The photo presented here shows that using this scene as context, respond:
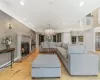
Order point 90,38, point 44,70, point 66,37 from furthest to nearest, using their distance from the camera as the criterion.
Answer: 1. point 66,37
2. point 90,38
3. point 44,70

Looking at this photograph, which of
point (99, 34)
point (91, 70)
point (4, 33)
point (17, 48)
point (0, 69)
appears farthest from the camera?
point (99, 34)

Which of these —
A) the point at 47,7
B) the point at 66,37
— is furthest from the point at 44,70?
the point at 66,37

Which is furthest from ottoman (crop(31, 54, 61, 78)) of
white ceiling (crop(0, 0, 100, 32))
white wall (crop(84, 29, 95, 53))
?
white wall (crop(84, 29, 95, 53))

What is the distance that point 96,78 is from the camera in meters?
3.54

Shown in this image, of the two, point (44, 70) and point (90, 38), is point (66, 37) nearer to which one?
point (90, 38)

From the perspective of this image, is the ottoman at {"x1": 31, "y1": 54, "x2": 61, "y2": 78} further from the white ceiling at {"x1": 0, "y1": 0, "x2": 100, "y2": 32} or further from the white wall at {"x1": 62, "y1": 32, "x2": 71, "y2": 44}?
the white wall at {"x1": 62, "y1": 32, "x2": 71, "y2": 44}

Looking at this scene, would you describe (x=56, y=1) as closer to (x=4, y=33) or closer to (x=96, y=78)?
(x=4, y=33)

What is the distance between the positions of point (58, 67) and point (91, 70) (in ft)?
3.91

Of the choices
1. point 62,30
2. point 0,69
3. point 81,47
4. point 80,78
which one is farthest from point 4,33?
point 62,30

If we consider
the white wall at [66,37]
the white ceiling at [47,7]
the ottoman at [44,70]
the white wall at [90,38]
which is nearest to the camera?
the ottoman at [44,70]

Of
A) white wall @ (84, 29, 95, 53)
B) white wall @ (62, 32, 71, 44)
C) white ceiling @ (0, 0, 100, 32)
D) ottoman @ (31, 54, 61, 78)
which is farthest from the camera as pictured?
white wall @ (62, 32, 71, 44)

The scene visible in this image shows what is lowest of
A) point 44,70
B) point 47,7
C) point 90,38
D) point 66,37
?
point 44,70

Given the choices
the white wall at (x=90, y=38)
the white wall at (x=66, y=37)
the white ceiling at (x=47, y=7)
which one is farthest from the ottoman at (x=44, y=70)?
the white wall at (x=66, y=37)

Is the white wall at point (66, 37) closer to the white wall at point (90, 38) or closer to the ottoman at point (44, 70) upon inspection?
the white wall at point (90, 38)
